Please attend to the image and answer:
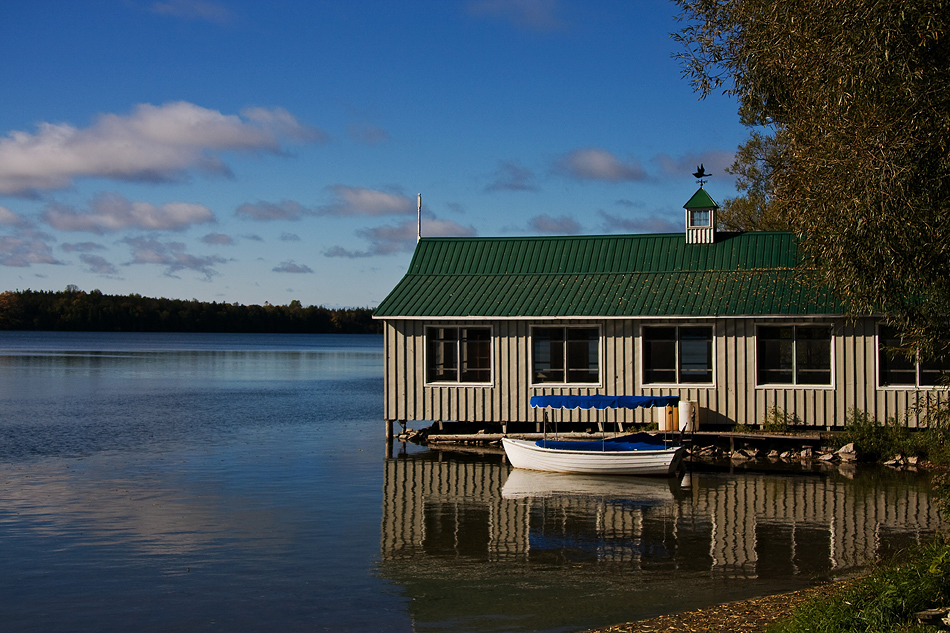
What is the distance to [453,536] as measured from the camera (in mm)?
15297

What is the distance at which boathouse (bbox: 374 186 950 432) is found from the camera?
23625mm

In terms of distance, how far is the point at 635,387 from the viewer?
25031 millimetres

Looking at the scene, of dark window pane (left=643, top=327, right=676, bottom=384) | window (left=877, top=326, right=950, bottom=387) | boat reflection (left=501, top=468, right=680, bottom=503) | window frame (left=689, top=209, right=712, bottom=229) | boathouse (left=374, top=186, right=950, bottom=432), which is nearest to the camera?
boat reflection (left=501, top=468, right=680, bottom=503)

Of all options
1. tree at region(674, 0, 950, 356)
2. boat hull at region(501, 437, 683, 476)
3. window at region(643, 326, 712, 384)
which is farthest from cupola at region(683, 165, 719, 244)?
tree at region(674, 0, 950, 356)

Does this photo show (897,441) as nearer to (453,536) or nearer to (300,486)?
(453,536)

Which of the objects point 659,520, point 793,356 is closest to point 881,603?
point 659,520

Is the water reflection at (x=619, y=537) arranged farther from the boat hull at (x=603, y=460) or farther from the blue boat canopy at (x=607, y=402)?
the blue boat canopy at (x=607, y=402)

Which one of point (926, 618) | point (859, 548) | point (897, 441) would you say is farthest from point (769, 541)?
point (897, 441)

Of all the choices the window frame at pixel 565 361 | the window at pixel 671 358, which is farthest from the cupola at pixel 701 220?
the window frame at pixel 565 361

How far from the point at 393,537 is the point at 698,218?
16.7 meters

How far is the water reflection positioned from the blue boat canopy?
1.97 metres

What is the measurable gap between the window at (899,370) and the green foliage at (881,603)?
13.5 meters

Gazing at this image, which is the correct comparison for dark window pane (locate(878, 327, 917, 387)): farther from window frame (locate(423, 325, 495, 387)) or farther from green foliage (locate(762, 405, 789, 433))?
window frame (locate(423, 325, 495, 387))

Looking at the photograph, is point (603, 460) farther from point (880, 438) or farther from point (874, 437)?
point (880, 438)
